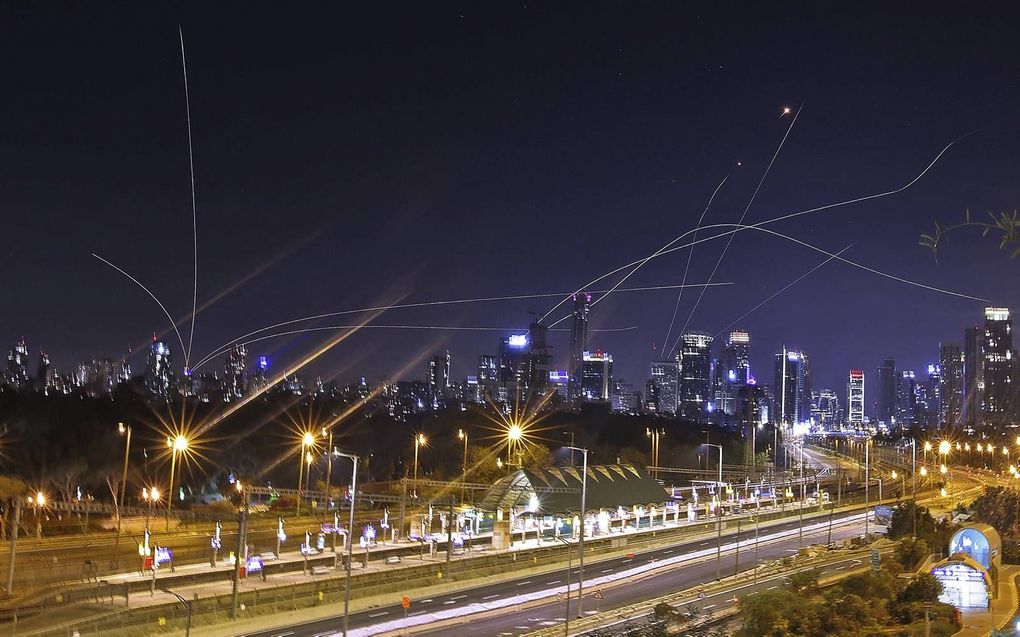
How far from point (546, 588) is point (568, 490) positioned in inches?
508

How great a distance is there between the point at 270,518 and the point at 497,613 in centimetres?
1930

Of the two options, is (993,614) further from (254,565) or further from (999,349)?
(999,349)

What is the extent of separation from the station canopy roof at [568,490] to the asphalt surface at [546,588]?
4.32 m

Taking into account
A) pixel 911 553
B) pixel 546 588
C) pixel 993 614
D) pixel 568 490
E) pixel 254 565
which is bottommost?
pixel 546 588

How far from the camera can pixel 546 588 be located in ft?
113

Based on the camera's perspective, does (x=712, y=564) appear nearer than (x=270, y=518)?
Yes

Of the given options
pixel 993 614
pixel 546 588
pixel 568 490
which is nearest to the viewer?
pixel 993 614

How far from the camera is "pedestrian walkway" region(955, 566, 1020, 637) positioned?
26250 millimetres

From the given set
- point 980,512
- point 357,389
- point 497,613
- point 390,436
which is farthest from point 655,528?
point 357,389

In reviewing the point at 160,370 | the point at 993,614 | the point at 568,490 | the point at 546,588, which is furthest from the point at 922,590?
the point at 160,370

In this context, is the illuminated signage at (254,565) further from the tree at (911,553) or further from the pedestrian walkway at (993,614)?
the tree at (911,553)

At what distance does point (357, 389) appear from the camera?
14350 cm

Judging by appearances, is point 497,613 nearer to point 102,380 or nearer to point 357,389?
point 102,380

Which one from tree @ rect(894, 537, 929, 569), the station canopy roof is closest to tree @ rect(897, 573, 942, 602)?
tree @ rect(894, 537, 929, 569)
